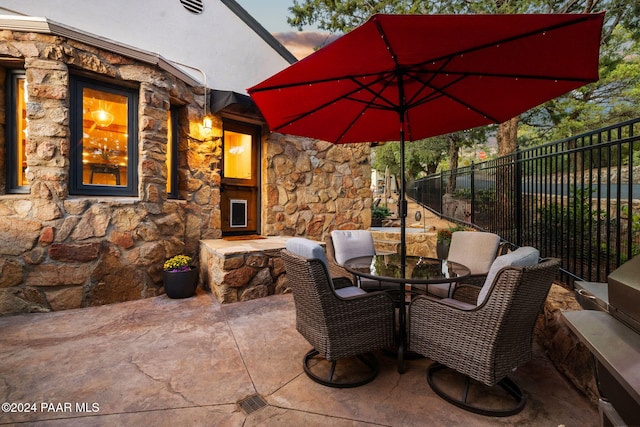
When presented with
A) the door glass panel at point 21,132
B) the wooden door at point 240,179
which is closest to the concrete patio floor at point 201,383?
the door glass panel at point 21,132

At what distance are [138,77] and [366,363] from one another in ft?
13.1

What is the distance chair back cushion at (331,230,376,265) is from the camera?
331cm

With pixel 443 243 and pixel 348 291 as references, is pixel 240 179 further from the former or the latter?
pixel 443 243

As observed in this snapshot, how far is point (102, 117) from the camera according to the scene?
3.73 metres

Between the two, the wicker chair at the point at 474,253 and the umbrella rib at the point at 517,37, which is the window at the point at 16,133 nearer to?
the umbrella rib at the point at 517,37

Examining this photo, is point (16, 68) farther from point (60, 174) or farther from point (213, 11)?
point (213, 11)

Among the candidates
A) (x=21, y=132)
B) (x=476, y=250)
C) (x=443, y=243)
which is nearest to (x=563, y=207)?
(x=476, y=250)

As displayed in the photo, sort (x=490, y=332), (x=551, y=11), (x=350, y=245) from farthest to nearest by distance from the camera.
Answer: (x=551, y=11) < (x=350, y=245) < (x=490, y=332)

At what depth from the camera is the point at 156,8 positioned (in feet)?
14.0

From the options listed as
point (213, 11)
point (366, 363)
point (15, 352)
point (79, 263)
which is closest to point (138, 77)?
point (213, 11)

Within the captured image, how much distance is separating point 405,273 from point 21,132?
437 cm

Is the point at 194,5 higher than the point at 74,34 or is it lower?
higher

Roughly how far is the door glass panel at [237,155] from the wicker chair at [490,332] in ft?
12.6

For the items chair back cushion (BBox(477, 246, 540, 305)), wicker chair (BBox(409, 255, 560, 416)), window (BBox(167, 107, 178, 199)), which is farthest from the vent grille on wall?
chair back cushion (BBox(477, 246, 540, 305))
